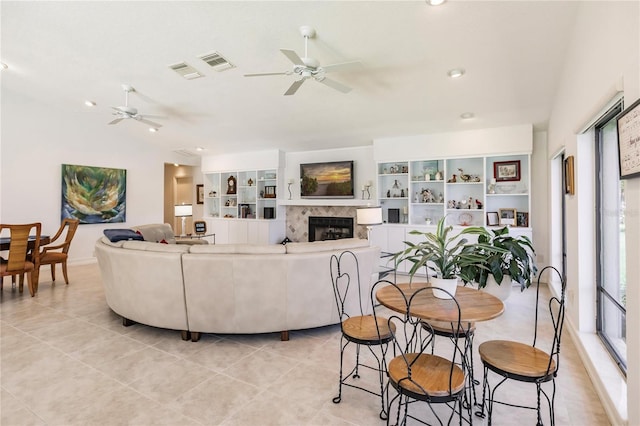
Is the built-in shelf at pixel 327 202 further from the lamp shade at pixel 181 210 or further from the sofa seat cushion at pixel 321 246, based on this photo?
the sofa seat cushion at pixel 321 246

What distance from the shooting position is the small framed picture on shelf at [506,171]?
5.33 metres

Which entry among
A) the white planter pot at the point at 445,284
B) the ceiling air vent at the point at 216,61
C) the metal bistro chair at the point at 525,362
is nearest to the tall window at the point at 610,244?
the metal bistro chair at the point at 525,362

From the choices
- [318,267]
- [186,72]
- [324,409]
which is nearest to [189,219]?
[186,72]

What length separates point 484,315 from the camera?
5.48 feet

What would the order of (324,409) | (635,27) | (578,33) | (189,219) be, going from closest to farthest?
(635,27), (324,409), (578,33), (189,219)

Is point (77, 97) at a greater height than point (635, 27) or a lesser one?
greater

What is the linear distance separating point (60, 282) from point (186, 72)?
13.4ft

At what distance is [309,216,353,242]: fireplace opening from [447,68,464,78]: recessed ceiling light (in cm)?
374

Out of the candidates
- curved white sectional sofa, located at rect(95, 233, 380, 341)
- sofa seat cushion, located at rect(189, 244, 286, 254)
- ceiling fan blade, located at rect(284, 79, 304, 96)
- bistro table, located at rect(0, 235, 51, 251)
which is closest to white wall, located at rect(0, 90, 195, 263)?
bistro table, located at rect(0, 235, 51, 251)

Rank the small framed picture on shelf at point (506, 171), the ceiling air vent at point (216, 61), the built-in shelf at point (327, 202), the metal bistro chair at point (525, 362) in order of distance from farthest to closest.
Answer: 1. the built-in shelf at point (327, 202)
2. the small framed picture on shelf at point (506, 171)
3. the ceiling air vent at point (216, 61)
4. the metal bistro chair at point (525, 362)

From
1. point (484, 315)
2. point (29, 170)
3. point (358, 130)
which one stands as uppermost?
point (358, 130)

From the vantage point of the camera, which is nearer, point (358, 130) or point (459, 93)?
point (459, 93)

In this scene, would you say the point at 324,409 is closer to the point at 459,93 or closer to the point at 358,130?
the point at 459,93

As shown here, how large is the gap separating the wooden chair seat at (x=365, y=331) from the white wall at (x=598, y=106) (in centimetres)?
127
